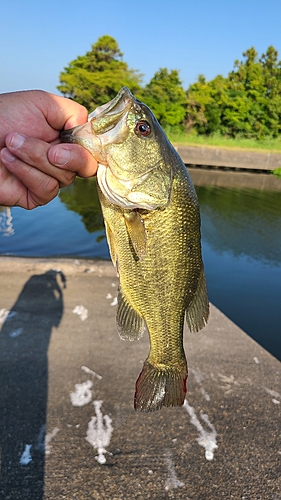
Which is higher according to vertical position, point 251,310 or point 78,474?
point 78,474

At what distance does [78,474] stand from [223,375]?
197cm

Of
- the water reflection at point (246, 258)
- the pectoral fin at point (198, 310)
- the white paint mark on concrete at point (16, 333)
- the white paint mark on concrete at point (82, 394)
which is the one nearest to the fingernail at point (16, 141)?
the pectoral fin at point (198, 310)

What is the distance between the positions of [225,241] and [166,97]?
2572 cm

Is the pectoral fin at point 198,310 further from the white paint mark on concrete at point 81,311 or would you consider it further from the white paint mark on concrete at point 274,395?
the white paint mark on concrete at point 81,311

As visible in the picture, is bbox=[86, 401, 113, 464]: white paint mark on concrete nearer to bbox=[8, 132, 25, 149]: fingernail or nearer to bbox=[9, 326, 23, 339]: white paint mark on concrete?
bbox=[9, 326, 23, 339]: white paint mark on concrete

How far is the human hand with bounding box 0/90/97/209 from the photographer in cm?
172

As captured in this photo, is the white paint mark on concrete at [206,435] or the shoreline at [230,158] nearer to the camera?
the white paint mark on concrete at [206,435]

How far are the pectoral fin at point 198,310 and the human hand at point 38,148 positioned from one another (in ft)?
2.77

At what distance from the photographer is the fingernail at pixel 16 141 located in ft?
5.63

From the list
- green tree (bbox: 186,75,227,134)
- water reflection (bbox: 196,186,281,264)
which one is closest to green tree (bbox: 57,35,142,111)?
green tree (bbox: 186,75,227,134)

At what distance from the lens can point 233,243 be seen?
38.1 ft

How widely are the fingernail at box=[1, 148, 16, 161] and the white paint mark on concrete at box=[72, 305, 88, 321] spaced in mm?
3755

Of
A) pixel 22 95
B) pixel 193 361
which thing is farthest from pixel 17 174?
pixel 193 361

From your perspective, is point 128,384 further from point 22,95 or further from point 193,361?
point 22,95
